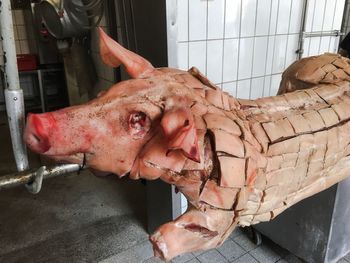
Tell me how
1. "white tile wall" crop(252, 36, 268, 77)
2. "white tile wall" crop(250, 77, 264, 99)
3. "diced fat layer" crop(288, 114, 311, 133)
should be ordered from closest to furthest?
"diced fat layer" crop(288, 114, 311, 133)
"white tile wall" crop(252, 36, 268, 77)
"white tile wall" crop(250, 77, 264, 99)

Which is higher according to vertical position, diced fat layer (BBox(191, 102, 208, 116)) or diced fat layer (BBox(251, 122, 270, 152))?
diced fat layer (BBox(191, 102, 208, 116))

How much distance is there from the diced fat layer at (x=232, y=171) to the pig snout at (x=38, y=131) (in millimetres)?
407

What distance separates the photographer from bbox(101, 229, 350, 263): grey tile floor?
2.05 meters

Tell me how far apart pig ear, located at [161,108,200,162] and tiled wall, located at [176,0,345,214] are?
1312 mm

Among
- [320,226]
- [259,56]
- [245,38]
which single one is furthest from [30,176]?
[259,56]

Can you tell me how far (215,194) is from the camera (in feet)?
2.67

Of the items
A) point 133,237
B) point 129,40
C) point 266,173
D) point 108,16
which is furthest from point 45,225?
point 266,173

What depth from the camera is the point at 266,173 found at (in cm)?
93

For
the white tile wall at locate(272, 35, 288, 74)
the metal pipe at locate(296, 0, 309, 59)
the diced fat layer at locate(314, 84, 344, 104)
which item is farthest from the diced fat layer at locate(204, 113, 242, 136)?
the metal pipe at locate(296, 0, 309, 59)

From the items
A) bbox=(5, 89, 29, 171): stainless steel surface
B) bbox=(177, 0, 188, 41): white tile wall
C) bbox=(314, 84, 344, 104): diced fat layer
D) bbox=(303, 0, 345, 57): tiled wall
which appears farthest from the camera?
bbox=(303, 0, 345, 57): tiled wall

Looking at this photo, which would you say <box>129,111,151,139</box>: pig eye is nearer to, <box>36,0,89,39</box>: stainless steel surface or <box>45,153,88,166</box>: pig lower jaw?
<box>45,153,88,166</box>: pig lower jaw

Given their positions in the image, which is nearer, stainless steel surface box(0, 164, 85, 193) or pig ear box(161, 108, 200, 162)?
pig ear box(161, 108, 200, 162)

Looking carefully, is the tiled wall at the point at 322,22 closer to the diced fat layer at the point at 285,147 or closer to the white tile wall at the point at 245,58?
the white tile wall at the point at 245,58

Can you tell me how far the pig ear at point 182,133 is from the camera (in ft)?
2.10
